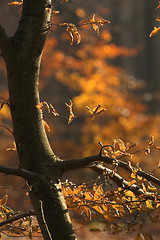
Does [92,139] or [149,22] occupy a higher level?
[149,22]

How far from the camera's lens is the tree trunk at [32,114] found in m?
1.72

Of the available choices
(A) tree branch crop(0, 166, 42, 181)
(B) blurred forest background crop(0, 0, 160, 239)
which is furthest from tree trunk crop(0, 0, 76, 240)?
(B) blurred forest background crop(0, 0, 160, 239)

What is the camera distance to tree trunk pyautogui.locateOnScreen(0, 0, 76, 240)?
5.65 feet

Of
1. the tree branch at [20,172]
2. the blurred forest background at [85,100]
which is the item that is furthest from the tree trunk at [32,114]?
the blurred forest background at [85,100]

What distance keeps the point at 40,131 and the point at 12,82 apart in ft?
0.99

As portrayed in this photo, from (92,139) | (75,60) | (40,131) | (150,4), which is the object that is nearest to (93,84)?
(75,60)

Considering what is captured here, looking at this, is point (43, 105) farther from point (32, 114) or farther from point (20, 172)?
point (20, 172)

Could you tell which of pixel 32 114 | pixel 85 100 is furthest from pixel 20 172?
pixel 85 100

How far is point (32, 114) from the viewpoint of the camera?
1.81 m

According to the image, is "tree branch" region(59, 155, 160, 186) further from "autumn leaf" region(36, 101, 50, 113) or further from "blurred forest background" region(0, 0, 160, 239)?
"blurred forest background" region(0, 0, 160, 239)

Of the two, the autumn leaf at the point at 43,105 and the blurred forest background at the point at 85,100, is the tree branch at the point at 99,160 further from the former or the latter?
the blurred forest background at the point at 85,100

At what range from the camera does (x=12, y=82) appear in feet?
5.96

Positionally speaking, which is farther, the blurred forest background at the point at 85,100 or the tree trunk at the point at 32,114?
the blurred forest background at the point at 85,100

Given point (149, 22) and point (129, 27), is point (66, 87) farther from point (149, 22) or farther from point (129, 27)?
point (129, 27)
